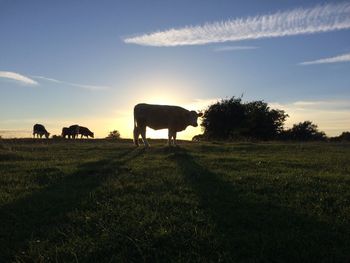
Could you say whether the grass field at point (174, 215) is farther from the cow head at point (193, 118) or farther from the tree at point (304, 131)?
the tree at point (304, 131)

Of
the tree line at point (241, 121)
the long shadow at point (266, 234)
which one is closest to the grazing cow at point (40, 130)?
the tree line at point (241, 121)

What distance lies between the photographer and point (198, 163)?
16.4 m

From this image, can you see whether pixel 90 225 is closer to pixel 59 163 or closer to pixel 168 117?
pixel 59 163

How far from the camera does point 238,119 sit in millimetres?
58188

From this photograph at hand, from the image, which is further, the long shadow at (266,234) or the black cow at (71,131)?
the black cow at (71,131)

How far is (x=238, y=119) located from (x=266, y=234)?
51.2 m

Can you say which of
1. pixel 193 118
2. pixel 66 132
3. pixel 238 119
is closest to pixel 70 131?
pixel 66 132

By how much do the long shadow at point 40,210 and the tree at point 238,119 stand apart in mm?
44358

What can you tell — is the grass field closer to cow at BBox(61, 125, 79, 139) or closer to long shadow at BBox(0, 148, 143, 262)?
long shadow at BBox(0, 148, 143, 262)

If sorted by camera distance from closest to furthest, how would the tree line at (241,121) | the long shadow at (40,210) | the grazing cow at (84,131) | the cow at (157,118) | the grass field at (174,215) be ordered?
the grass field at (174,215), the long shadow at (40,210), the cow at (157,118), the tree line at (241,121), the grazing cow at (84,131)

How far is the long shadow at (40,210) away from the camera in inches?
291

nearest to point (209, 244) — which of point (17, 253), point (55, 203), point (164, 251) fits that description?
point (164, 251)


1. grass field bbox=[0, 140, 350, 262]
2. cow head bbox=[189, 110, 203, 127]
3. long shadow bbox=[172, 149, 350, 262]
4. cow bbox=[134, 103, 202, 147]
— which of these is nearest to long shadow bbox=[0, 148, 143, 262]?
grass field bbox=[0, 140, 350, 262]

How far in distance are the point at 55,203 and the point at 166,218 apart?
104 inches
